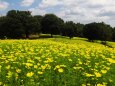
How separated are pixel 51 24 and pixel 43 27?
14.2ft

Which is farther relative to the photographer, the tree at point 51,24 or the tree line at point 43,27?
the tree at point 51,24

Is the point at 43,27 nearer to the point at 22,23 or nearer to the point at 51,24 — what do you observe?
the point at 51,24

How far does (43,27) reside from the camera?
127 metres

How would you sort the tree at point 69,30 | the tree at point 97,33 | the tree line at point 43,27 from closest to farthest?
1. the tree line at point 43,27
2. the tree at point 97,33
3. the tree at point 69,30

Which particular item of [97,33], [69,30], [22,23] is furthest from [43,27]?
[97,33]

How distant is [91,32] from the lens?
371ft

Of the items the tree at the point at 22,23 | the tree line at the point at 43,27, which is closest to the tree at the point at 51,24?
the tree line at the point at 43,27

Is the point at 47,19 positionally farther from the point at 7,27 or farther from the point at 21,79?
the point at 21,79

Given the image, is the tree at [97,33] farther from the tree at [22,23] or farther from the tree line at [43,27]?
the tree at [22,23]

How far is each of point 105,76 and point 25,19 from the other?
98776 millimetres

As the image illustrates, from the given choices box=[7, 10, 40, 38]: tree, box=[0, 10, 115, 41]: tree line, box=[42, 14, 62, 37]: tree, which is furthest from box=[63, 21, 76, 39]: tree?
box=[7, 10, 40, 38]: tree

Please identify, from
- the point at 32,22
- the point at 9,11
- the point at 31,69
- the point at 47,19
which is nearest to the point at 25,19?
the point at 32,22

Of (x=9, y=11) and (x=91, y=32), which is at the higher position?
(x=9, y=11)

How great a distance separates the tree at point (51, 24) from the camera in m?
123
